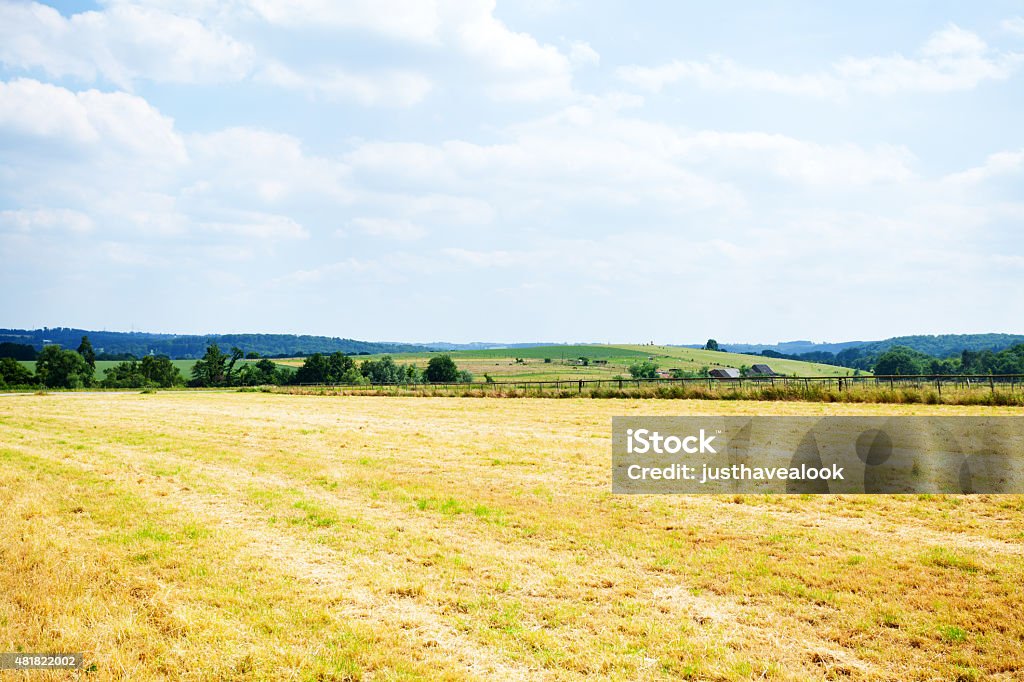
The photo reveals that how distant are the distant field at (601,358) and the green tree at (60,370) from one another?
35.0 m

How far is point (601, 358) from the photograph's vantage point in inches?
6019

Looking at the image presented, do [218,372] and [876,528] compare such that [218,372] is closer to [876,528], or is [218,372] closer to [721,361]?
[721,361]

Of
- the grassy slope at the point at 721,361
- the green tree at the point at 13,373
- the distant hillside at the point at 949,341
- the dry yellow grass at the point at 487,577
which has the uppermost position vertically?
the distant hillside at the point at 949,341

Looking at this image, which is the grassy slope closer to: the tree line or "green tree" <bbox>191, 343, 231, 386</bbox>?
the tree line

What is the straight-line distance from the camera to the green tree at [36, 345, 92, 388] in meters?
94.8

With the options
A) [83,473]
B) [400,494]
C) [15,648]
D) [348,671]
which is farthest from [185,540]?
[83,473]

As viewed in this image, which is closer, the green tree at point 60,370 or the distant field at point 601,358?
the green tree at point 60,370

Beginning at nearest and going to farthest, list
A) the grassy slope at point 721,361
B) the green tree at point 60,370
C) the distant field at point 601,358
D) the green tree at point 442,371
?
1. the green tree at point 442,371
2. the green tree at point 60,370
3. the distant field at point 601,358
4. the grassy slope at point 721,361

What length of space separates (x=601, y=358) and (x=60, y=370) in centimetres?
10799

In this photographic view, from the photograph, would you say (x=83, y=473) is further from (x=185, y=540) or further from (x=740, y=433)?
(x=740, y=433)

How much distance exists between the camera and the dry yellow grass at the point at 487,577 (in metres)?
6.31

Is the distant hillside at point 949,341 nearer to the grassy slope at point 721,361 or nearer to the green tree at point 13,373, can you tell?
the grassy slope at point 721,361

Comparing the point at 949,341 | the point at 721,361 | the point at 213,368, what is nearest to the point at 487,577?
the point at 213,368

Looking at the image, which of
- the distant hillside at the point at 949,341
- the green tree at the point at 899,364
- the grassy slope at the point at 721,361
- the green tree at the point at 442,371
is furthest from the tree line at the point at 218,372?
the distant hillside at the point at 949,341
